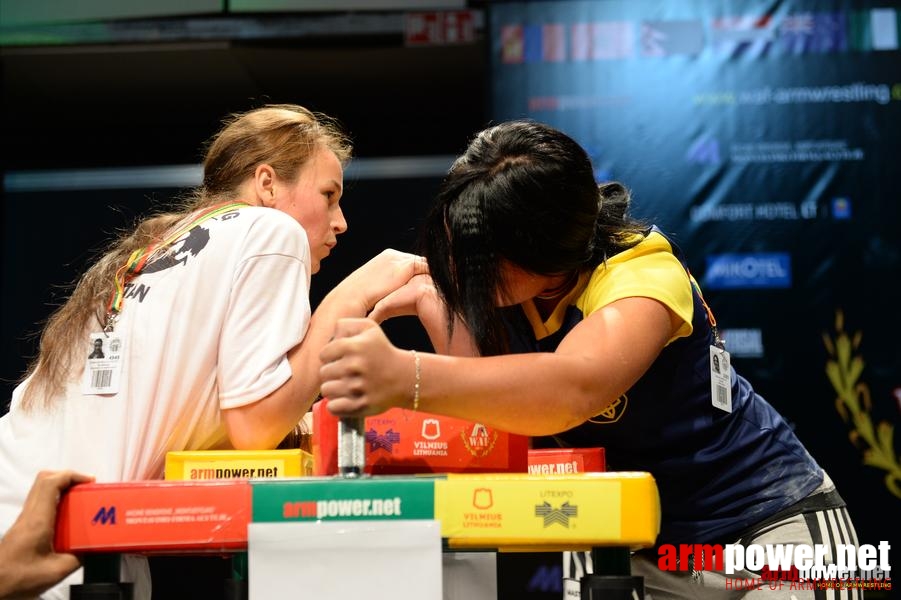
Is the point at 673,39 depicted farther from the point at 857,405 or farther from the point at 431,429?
the point at 431,429

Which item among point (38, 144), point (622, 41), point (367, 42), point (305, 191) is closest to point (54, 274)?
point (38, 144)

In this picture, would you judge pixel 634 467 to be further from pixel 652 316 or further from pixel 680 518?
pixel 652 316

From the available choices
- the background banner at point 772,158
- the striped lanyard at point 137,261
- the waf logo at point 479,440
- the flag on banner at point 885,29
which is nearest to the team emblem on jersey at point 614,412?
the waf logo at point 479,440

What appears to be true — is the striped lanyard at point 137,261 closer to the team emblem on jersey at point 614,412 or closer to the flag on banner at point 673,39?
the team emblem on jersey at point 614,412

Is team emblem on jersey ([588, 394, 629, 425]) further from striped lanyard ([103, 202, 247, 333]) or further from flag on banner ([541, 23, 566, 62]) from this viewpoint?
flag on banner ([541, 23, 566, 62])

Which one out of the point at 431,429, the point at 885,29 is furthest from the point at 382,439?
the point at 885,29

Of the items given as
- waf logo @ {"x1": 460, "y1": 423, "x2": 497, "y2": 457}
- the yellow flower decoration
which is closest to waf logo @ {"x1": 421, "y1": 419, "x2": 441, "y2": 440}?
waf logo @ {"x1": 460, "y1": 423, "x2": 497, "y2": 457}

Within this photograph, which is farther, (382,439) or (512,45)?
(512,45)

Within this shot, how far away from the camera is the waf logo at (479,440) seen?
1343 millimetres

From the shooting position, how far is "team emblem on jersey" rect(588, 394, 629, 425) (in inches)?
60.9

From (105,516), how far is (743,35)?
346 centimetres

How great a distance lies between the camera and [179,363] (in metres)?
1.47

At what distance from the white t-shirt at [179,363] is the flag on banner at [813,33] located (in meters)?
3.00

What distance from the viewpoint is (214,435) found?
152cm
